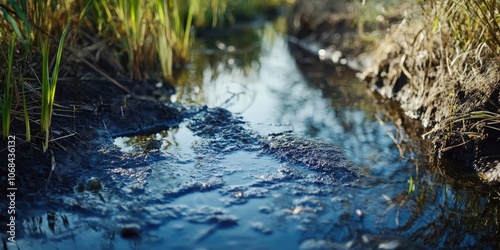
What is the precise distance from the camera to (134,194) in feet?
7.89

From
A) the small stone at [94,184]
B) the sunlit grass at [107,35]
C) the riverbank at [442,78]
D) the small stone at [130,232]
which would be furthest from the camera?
the sunlit grass at [107,35]

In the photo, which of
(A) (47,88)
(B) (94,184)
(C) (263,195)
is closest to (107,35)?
(A) (47,88)

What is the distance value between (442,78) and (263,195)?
5.34ft

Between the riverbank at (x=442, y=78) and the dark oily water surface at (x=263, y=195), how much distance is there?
0.27 m

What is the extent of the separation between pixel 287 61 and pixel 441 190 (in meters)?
3.49

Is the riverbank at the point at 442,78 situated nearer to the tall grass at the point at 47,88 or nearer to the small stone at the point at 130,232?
the small stone at the point at 130,232

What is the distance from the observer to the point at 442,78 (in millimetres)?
3318

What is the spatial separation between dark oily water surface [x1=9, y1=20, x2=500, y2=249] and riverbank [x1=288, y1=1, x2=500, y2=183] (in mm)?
272

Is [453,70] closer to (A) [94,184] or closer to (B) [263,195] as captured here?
(B) [263,195]

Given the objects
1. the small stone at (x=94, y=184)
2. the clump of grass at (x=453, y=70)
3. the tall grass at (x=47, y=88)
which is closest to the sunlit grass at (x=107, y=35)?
the tall grass at (x=47, y=88)

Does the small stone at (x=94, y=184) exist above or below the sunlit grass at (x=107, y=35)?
below

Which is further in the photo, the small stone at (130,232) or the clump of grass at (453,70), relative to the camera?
the clump of grass at (453,70)

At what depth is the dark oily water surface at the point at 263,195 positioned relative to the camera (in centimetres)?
210

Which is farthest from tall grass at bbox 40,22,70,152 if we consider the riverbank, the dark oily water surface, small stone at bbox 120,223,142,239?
the riverbank
